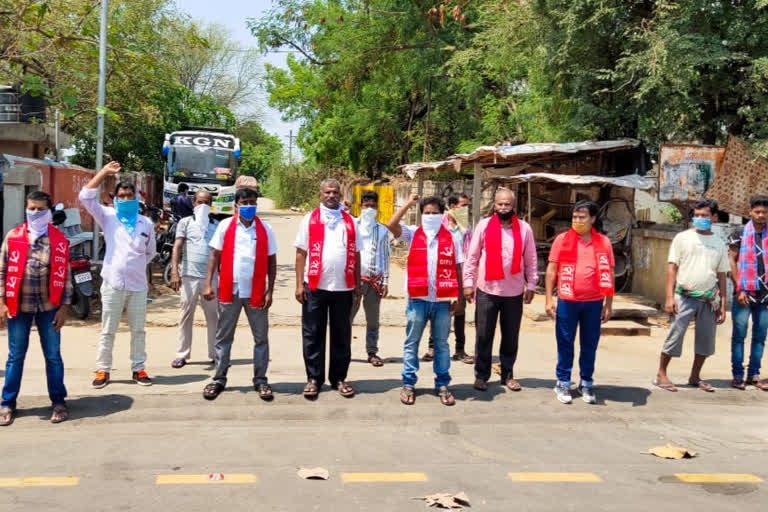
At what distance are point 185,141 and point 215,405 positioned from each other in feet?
66.0

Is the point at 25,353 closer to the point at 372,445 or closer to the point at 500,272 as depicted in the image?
the point at 372,445

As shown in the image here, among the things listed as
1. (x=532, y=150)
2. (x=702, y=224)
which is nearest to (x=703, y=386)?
(x=702, y=224)

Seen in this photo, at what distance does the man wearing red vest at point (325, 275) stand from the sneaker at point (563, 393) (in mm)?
1828

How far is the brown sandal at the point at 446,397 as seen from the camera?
6336 millimetres

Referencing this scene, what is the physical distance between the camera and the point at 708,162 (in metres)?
11.9

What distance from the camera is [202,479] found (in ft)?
15.1

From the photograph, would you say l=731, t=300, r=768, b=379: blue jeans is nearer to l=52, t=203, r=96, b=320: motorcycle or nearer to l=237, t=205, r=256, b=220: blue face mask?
l=237, t=205, r=256, b=220: blue face mask

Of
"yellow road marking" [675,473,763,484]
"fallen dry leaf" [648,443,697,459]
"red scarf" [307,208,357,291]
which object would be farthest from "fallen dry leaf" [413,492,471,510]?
"red scarf" [307,208,357,291]

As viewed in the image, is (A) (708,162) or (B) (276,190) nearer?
(A) (708,162)

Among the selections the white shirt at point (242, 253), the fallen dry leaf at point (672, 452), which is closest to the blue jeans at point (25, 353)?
the white shirt at point (242, 253)

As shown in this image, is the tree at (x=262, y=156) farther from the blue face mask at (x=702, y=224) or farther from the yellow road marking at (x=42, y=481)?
the yellow road marking at (x=42, y=481)

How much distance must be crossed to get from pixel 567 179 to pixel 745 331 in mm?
5542

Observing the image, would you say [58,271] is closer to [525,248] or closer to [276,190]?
[525,248]

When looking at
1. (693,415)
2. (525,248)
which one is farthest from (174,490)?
(693,415)
